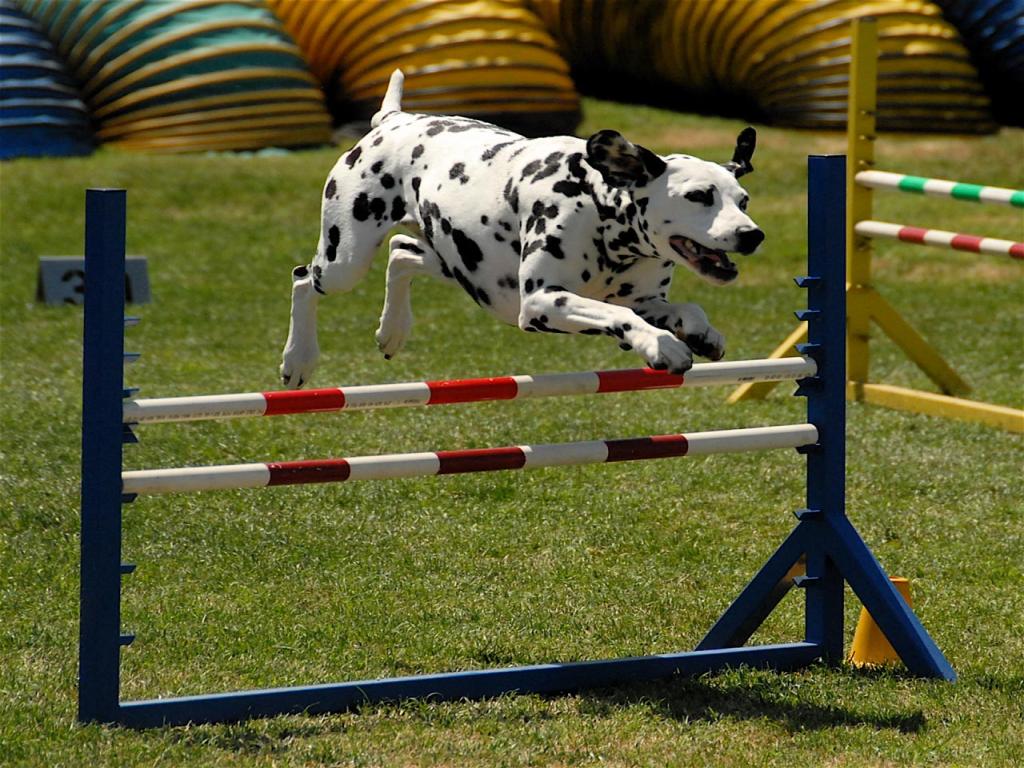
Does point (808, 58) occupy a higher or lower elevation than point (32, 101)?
higher

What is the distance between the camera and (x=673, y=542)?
649 centimetres

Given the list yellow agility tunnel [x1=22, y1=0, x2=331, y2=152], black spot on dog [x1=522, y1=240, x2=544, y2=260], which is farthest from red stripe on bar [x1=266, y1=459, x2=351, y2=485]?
yellow agility tunnel [x1=22, y1=0, x2=331, y2=152]

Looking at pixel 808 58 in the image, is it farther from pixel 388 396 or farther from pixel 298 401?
pixel 298 401

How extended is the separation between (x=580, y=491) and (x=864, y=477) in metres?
1.28

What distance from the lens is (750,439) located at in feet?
15.4

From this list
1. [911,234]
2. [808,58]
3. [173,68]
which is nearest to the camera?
[911,234]

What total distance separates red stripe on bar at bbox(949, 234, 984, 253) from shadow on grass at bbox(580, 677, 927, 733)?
3.63 metres

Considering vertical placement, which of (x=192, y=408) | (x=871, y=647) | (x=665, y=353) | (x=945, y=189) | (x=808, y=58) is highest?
(x=808, y=58)

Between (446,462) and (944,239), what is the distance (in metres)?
4.40

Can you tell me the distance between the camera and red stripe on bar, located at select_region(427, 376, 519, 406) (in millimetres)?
4344

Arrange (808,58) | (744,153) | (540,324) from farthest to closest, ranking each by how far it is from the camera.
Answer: (808,58)
(744,153)
(540,324)

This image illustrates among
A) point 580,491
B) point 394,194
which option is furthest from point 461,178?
point 580,491

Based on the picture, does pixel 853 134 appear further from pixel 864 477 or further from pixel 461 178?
pixel 461 178

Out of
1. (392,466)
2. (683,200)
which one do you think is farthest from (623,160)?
(392,466)
